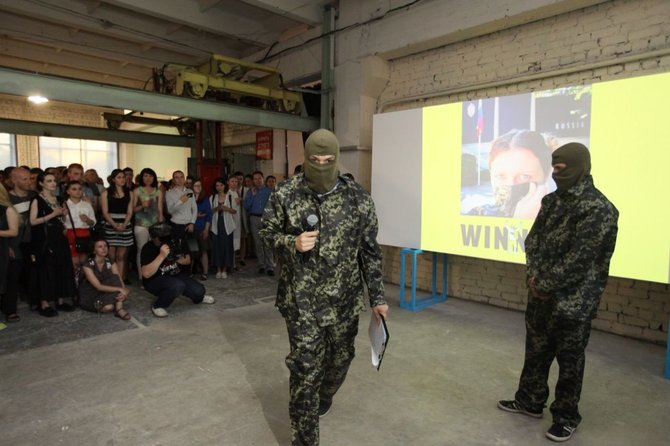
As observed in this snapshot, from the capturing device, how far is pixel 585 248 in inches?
91.1

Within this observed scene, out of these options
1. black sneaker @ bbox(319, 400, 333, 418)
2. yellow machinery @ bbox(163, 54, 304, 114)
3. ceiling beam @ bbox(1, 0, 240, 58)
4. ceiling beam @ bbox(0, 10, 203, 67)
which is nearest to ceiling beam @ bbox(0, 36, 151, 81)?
A: ceiling beam @ bbox(0, 10, 203, 67)

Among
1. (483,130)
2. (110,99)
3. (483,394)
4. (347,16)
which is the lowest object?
(483,394)

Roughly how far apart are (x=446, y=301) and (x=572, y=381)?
10.1 ft

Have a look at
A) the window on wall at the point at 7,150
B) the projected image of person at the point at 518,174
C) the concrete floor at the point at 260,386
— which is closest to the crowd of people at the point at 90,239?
the concrete floor at the point at 260,386

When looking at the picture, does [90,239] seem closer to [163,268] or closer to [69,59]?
[163,268]

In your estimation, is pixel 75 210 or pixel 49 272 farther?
pixel 75 210

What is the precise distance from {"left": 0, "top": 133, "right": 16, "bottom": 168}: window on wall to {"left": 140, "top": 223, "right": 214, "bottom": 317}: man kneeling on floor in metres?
12.2

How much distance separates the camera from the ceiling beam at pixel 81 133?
24.0ft

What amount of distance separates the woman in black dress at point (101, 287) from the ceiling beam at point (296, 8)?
3899 millimetres

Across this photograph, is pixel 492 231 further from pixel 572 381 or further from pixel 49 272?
pixel 49 272

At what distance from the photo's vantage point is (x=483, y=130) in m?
4.52

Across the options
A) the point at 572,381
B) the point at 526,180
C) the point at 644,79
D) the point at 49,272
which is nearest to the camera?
the point at 572,381

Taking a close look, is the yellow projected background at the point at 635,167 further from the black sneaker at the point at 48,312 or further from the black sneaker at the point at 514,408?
the black sneaker at the point at 48,312

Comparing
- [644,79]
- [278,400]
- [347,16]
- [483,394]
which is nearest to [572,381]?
[483,394]
